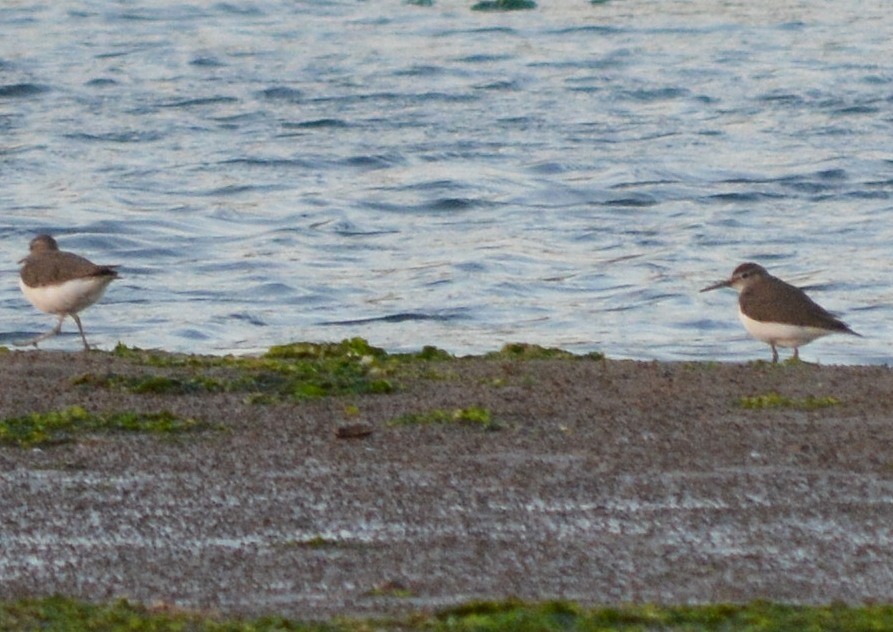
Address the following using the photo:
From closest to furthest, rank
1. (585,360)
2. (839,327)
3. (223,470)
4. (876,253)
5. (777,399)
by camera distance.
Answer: (223,470) < (777,399) < (585,360) < (839,327) < (876,253)

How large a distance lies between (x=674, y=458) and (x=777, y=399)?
1.25 meters

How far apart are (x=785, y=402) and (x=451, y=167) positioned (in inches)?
411

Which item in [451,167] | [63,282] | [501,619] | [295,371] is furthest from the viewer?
[451,167]

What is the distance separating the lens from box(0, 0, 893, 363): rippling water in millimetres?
12609

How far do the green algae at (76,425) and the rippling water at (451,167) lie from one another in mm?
4591

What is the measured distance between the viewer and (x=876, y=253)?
46.7ft

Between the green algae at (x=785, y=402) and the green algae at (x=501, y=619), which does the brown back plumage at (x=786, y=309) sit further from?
the green algae at (x=501, y=619)

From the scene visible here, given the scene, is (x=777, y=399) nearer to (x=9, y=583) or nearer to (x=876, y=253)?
(x=9, y=583)

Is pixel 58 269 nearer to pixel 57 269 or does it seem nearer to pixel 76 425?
pixel 57 269

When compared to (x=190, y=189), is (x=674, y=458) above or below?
above

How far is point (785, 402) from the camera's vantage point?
7.33 metres

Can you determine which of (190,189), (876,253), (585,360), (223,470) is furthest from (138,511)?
(190,189)

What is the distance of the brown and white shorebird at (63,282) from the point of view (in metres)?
9.92

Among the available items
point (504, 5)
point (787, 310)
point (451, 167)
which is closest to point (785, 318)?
point (787, 310)
